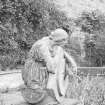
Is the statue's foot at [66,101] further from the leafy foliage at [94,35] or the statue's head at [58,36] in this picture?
the leafy foliage at [94,35]

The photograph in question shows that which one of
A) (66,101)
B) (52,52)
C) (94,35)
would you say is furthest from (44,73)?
(94,35)

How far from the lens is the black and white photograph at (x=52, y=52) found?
3.31 m

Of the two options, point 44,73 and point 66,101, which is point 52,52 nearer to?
point 44,73

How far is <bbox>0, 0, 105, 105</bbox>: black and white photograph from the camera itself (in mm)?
3307

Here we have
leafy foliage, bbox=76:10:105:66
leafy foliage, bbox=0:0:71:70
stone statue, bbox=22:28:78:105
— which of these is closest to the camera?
stone statue, bbox=22:28:78:105

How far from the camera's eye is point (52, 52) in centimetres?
342

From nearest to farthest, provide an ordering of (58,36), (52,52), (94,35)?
(58,36), (52,52), (94,35)

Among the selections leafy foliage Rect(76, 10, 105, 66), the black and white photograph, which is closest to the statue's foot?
the black and white photograph

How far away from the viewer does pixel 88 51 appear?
1084 centimetres

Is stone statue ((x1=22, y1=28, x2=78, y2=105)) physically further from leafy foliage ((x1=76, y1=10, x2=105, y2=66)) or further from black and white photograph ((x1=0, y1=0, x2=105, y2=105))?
leafy foliage ((x1=76, y1=10, x2=105, y2=66))

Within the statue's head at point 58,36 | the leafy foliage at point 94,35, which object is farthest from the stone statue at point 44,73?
the leafy foliage at point 94,35

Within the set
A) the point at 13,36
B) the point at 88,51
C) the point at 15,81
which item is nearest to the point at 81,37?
the point at 88,51

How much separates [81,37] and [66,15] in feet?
3.80

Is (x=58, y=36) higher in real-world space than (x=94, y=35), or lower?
higher
